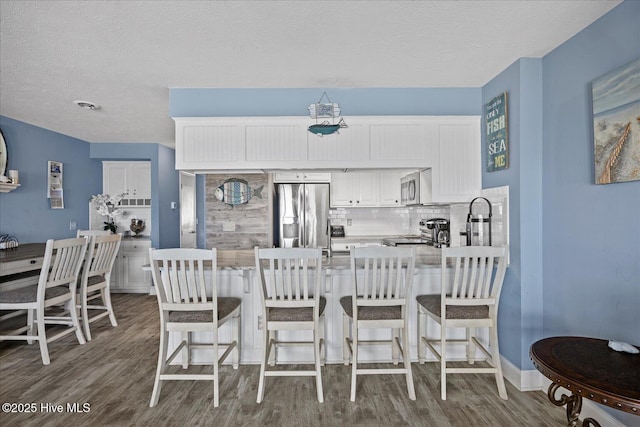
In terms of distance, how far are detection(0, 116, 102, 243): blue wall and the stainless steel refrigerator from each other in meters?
3.03

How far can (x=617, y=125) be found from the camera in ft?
6.15

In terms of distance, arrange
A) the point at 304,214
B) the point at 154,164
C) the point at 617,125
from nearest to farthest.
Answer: the point at 617,125 → the point at 304,214 → the point at 154,164

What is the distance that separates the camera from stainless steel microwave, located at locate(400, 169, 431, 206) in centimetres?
336

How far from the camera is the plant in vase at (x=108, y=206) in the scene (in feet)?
17.4

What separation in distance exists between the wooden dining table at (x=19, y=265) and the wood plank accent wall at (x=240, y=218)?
2.56m

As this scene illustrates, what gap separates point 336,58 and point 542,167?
1.73m

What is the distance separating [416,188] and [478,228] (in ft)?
3.80

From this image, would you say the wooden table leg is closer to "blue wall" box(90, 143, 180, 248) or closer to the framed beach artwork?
the framed beach artwork

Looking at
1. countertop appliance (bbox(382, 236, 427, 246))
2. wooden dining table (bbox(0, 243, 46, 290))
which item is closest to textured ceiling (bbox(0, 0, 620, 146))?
wooden dining table (bbox(0, 243, 46, 290))

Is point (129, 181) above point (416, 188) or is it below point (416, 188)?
above

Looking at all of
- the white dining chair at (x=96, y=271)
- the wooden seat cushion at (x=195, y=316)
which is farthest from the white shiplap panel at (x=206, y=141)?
the white dining chair at (x=96, y=271)

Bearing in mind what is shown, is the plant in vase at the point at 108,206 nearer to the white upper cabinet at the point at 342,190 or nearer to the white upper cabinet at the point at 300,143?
the white upper cabinet at the point at 300,143

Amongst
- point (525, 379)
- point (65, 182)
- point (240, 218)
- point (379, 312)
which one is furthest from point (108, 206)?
point (525, 379)

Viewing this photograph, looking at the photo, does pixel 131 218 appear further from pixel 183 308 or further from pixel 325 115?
pixel 325 115
